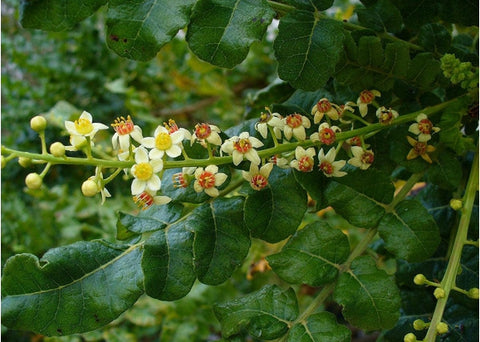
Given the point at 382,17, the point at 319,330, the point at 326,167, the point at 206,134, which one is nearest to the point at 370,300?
the point at 319,330

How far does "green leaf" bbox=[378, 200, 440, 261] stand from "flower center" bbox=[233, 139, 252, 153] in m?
0.23

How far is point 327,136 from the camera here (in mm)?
727

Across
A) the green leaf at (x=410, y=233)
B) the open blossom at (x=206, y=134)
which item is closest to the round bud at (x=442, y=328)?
the green leaf at (x=410, y=233)

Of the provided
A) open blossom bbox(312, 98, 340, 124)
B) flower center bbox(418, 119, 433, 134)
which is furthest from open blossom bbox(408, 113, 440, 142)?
open blossom bbox(312, 98, 340, 124)

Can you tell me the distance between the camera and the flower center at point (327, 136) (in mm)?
727

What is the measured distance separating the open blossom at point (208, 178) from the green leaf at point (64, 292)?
5.6 inches

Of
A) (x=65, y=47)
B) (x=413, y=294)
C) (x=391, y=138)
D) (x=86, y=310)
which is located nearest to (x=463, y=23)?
(x=391, y=138)

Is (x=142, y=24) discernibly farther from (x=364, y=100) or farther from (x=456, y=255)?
(x=456, y=255)

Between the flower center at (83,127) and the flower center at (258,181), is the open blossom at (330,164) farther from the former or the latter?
the flower center at (83,127)

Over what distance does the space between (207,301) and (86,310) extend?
72 centimetres

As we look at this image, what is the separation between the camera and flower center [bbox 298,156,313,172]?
2.39ft

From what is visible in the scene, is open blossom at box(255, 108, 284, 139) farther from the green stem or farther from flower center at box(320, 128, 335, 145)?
the green stem

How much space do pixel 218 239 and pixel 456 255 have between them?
30 cm

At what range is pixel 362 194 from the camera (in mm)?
808
